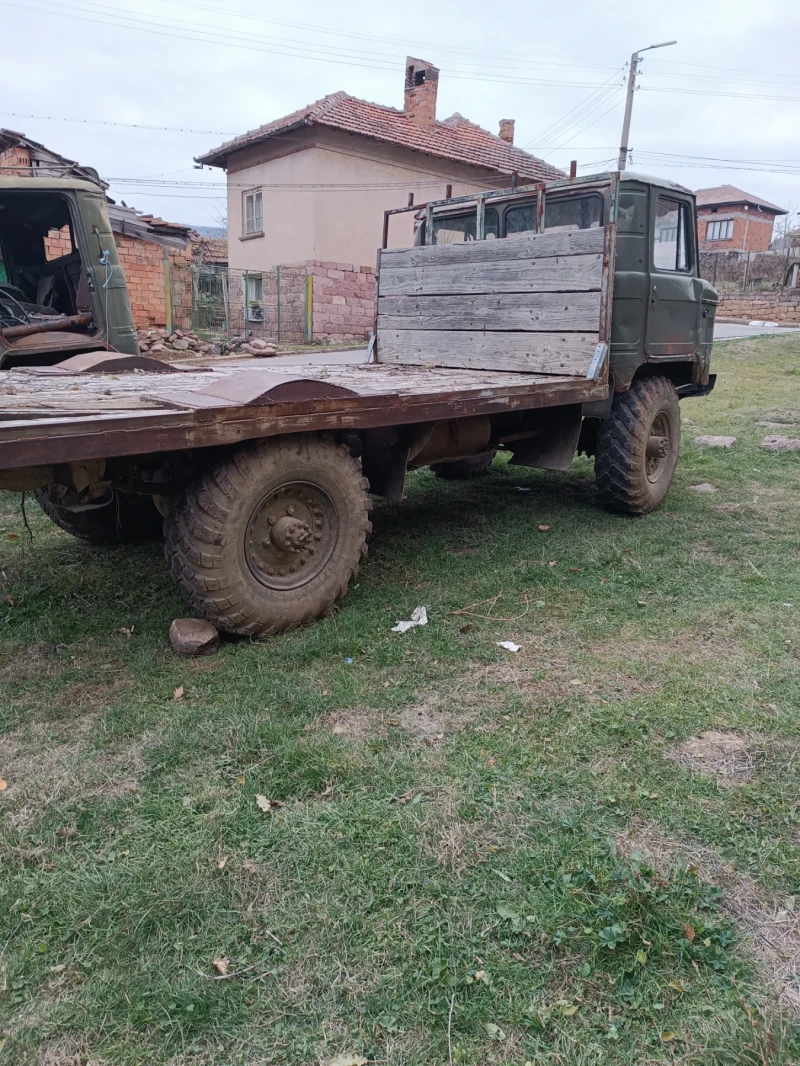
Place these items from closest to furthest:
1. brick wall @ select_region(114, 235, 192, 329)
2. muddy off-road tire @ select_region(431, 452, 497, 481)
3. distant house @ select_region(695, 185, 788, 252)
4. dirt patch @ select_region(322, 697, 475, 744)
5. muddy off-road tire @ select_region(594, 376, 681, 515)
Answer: dirt patch @ select_region(322, 697, 475, 744), muddy off-road tire @ select_region(594, 376, 681, 515), muddy off-road tire @ select_region(431, 452, 497, 481), brick wall @ select_region(114, 235, 192, 329), distant house @ select_region(695, 185, 788, 252)

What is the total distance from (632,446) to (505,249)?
173 cm

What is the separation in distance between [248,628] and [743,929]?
240 centimetres

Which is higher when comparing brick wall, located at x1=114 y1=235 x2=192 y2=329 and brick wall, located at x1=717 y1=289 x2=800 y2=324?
brick wall, located at x1=717 y1=289 x2=800 y2=324

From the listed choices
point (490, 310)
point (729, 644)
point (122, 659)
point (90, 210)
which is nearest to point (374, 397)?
point (122, 659)

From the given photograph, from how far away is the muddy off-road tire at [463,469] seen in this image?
288 inches

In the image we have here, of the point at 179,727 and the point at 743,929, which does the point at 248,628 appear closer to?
the point at 179,727

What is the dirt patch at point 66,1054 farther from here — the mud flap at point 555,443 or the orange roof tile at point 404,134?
the orange roof tile at point 404,134

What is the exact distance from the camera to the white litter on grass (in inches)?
158

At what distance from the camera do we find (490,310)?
5961 millimetres

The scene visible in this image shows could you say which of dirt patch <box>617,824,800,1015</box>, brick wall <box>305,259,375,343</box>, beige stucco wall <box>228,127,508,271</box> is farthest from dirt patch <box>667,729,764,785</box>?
beige stucco wall <box>228,127,508,271</box>

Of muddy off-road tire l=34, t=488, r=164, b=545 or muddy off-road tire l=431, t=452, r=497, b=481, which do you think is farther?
muddy off-road tire l=431, t=452, r=497, b=481

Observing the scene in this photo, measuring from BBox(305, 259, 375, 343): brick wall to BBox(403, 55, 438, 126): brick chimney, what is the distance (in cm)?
558

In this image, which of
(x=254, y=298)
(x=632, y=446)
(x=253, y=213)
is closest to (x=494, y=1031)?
(x=632, y=446)

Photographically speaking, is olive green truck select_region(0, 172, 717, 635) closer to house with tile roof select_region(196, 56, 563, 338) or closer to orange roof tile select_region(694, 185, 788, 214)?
house with tile roof select_region(196, 56, 563, 338)
